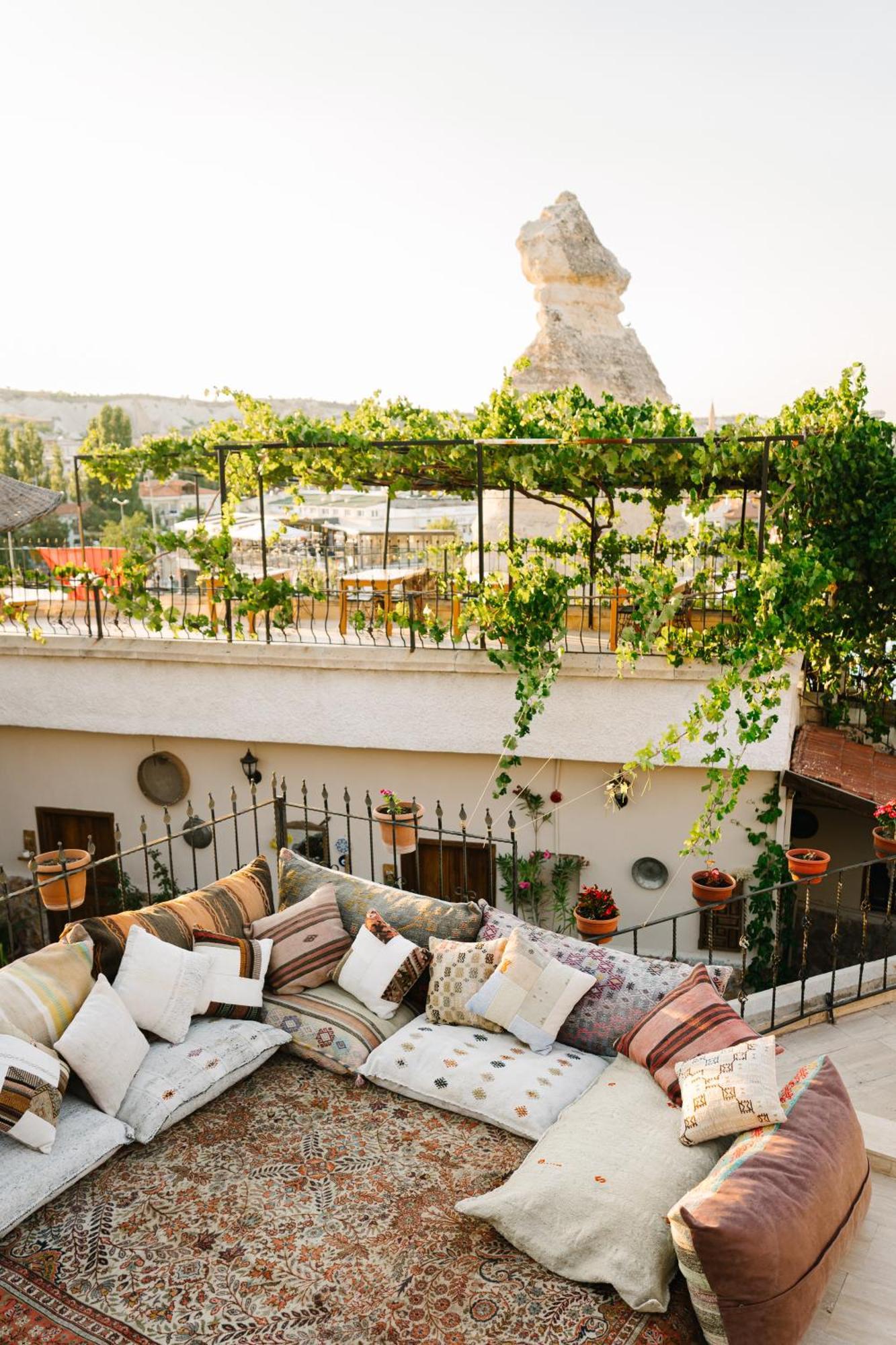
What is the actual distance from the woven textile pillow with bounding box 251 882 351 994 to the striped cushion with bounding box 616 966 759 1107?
58.0 inches

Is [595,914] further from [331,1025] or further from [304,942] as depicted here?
[331,1025]

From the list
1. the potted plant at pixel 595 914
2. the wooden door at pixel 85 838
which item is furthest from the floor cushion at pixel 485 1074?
the wooden door at pixel 85 838

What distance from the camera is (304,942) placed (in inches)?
173

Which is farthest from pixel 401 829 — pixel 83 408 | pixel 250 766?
pixel 83 408

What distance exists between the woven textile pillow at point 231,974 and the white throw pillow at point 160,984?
0.04m

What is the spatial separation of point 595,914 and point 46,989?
386 centimetres

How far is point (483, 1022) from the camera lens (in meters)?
4.01

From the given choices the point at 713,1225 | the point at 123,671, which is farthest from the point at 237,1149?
the point at 123,671

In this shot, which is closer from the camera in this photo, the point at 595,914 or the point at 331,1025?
the point at 331,1025

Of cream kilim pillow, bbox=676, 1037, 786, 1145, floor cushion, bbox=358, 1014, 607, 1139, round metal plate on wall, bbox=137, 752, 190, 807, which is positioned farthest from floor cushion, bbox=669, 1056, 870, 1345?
round metal plate on wall, bbox=137, 752, 190, 807

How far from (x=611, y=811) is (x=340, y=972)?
3624 mm

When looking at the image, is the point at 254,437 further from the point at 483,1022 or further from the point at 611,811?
the point at 483,1022

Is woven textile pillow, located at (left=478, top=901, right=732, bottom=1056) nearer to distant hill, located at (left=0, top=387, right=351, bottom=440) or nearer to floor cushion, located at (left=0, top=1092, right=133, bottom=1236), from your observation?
floor cushion, located at (left=0, top=1092, right=133, bottom=1236)

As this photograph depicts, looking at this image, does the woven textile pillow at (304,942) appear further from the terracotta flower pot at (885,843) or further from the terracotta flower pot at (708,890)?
the terracotta flower pot at (885,843)
